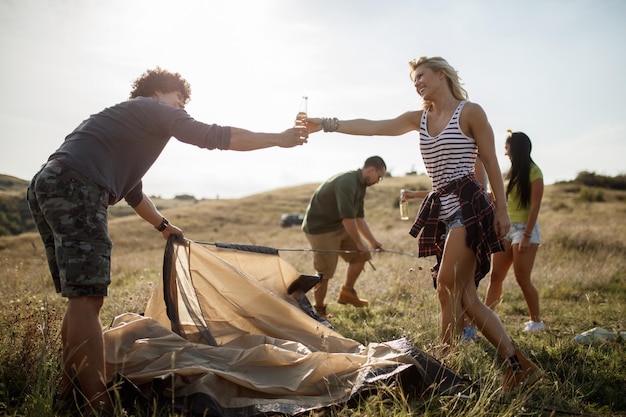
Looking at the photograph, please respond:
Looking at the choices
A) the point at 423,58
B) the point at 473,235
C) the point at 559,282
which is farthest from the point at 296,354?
the point at 559,282

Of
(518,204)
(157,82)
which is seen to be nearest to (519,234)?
(518,204)

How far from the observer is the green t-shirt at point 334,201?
671cm

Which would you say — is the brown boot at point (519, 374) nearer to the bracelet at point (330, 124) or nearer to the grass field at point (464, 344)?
the grass field at point (464, 344)

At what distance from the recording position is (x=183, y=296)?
4.04m

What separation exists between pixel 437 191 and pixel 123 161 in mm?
2353

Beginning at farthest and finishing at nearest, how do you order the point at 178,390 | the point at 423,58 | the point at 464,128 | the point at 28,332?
the point at 423,58 → the point at 464,128 → the point at 28,332 → the point at 178,390

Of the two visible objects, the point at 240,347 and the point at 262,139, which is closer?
the point at 262,139

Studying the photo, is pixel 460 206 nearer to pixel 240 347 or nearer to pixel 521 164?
pixel 240 347

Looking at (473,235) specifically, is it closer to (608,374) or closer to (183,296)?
(608,374)

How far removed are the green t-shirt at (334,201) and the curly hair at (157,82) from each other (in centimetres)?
347

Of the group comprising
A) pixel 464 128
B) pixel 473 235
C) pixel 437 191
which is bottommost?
pixel 473 235

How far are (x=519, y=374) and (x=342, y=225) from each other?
3.98 m

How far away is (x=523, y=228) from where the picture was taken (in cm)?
560

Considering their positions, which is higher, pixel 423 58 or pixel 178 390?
pixel 423 58
